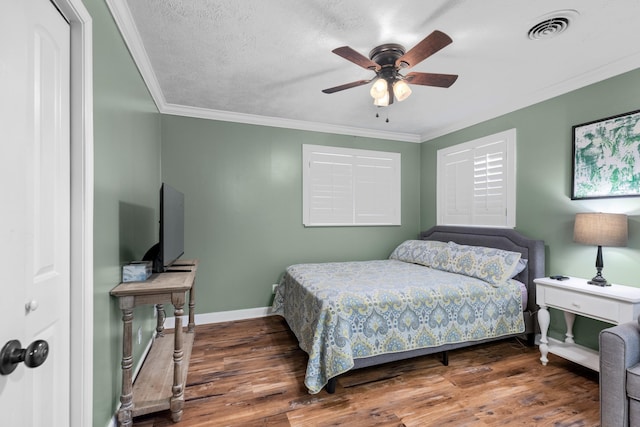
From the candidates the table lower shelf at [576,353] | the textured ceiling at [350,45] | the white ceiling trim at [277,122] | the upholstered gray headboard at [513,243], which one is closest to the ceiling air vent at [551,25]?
the textured ceiling at [350,45]

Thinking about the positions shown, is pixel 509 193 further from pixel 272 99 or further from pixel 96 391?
pixel 96 391

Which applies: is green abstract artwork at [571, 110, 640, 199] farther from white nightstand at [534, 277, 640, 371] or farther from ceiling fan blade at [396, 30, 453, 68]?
ceiling fan blade at [396, 30, 453, 68]

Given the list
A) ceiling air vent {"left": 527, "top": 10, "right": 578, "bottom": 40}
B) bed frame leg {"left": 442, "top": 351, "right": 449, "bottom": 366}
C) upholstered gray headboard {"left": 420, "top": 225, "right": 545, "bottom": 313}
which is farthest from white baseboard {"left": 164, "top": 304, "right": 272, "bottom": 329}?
ceiling air vent {"left": 527, "top": 10, "right": 578, "bottom": 40}

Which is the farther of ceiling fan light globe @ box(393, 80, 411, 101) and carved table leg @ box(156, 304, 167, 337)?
carved table leg @ box(156, 304, 167, 337)

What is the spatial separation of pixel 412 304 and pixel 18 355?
227cm

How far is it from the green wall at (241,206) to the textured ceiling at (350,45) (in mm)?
381

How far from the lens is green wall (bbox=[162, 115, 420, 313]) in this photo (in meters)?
3.44

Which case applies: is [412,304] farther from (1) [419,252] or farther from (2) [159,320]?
(2) [159,320]

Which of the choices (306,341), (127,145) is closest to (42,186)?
(127,145)

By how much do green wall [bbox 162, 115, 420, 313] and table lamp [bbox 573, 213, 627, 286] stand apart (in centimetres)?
257

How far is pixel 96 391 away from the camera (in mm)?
1441

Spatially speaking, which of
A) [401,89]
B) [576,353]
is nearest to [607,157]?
[576,353]

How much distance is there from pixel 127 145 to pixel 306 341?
204 cm

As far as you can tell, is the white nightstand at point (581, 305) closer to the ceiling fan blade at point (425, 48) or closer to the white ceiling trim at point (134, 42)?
the ceiling fan blade at point (425, 48)
